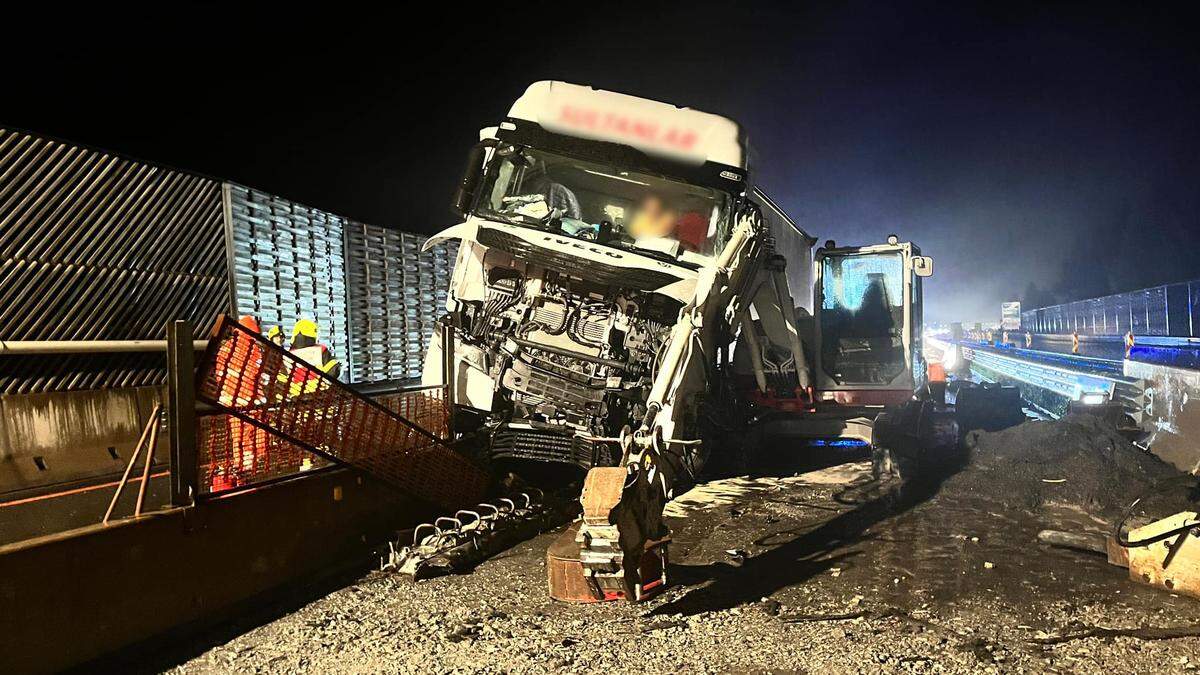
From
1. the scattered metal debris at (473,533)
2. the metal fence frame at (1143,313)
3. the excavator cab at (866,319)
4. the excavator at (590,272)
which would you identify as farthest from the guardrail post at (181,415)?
the metal fence frame at (1143,313)

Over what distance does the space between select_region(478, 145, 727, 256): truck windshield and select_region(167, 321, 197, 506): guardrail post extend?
11.6ft

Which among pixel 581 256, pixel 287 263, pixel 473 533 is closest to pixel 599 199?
pixel 581 256

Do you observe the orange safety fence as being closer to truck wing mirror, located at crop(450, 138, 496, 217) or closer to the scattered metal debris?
the scattered metal debris

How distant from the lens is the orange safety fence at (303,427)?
500cm

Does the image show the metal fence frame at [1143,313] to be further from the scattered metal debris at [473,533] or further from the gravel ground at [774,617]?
the scattered metal debris at [473,533]

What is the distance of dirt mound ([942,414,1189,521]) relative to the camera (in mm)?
8109

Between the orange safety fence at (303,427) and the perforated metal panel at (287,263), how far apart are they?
4.07 meters

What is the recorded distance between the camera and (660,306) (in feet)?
23.9

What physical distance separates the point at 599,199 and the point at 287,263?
5328 millimetres

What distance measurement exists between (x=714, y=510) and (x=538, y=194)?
3591mm

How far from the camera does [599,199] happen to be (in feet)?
25.8

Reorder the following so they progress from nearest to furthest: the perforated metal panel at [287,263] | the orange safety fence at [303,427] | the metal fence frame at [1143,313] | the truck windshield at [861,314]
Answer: the orange safety fence at [303,427]
the perforated metal panel at [287,263]
the truck windshield at [861,314]
the metal fence frame at [1143,313]

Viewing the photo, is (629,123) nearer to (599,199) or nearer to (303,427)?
(599,199)

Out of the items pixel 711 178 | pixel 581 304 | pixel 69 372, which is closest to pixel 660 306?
pixel 581 304
